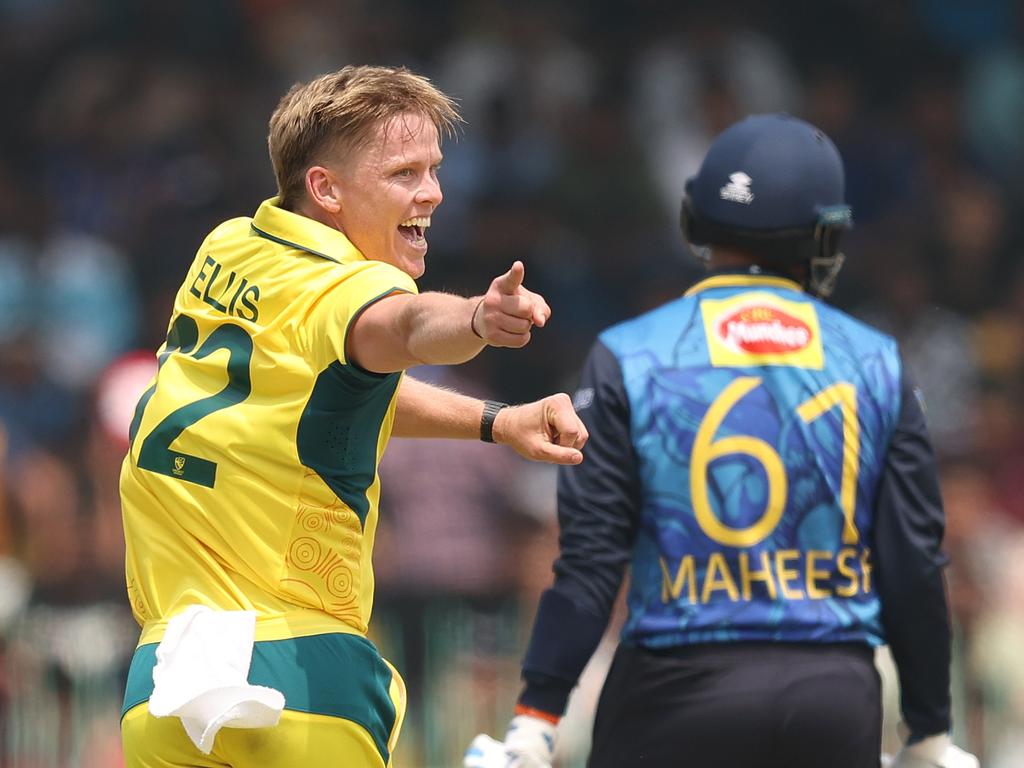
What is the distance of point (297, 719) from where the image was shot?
3.70m

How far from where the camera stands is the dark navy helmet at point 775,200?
191 inches

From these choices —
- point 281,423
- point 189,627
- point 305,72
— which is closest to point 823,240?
point 281,423

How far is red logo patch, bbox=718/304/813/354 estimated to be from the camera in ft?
15.3

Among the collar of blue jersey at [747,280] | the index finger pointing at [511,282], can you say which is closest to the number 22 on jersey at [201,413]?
the index finger pointing at [511,282]

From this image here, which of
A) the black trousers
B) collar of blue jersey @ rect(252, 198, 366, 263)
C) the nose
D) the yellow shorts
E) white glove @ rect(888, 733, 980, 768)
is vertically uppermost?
the nose

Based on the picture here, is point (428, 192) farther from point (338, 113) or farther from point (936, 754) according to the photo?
point (936, 754)

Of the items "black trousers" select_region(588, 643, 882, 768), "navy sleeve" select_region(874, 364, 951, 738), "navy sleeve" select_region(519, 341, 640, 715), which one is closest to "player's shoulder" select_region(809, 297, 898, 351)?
"navy sleeve" select_region(874, 364, 951, 738)

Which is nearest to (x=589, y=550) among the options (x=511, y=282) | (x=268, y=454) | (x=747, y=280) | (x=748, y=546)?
(x=748, y=546)

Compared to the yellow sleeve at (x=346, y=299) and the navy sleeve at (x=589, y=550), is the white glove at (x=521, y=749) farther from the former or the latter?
the yellow sleeve at (x=346, y=299)

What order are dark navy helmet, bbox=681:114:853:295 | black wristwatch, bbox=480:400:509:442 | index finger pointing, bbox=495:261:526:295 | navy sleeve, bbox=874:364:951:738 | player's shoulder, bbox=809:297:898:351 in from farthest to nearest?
dark navy helmet, bbox=681:114:853:295 < player's shoulder, bbox=809:297:898:351 < navy sleeve, bbox=874:364:951:738 < black wristwatch, bbox=480:400:509:442 < index finger pointing, bbox=495:261:526:295

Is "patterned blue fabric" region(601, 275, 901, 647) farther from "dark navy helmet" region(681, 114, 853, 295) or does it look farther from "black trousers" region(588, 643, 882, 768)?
"dark navy helmet" region(681, 114, 853, 295)

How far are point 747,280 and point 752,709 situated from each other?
3.63ft

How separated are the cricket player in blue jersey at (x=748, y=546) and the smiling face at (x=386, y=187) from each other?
0.91 metres

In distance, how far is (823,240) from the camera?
4871 millimetres
